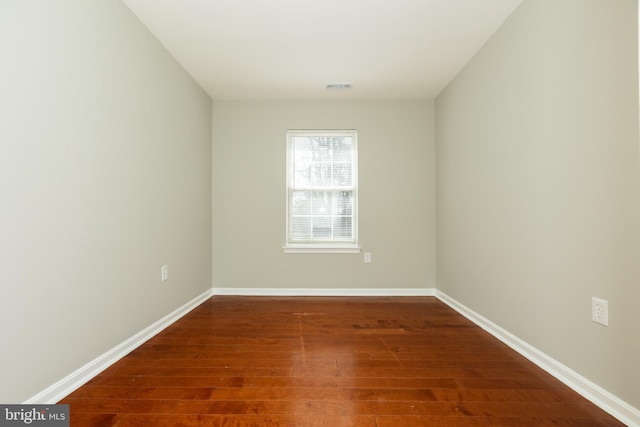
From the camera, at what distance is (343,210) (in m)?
4.09

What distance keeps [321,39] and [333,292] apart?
2.72 meters

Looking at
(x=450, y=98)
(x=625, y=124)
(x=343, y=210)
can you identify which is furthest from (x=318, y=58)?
(x=625, y=124)

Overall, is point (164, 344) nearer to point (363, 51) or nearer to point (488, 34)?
point (363, 51)

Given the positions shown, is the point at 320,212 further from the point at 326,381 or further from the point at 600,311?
the point at 600,311

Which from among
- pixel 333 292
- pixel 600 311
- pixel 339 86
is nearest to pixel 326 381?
pixel 600 311

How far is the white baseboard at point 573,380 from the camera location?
57.1 inches

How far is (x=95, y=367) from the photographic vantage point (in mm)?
1898

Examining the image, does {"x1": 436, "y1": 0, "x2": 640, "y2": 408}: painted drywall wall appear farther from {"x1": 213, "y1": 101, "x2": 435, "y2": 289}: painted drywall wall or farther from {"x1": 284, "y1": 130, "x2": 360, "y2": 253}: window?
{"x1": 284, "y1": 130, "x2": 360, "y2": 253}: window

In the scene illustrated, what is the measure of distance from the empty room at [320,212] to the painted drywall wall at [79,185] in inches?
0.5

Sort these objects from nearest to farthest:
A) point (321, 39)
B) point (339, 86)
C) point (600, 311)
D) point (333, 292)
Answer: point (600, 311) < point (321, 39) < point (339, 86) < point (333, 292)

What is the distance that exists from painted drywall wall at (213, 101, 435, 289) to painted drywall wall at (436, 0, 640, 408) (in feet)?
3.41

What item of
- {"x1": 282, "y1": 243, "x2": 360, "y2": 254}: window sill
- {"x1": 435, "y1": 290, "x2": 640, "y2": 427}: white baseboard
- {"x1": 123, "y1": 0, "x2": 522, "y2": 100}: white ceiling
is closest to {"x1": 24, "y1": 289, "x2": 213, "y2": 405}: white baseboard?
{"x1": 282, "y1": 243, "x2": 360, "y2": 254}: window sill

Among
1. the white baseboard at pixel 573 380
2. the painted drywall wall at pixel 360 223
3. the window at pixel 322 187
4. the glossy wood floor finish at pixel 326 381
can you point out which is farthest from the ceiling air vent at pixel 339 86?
the white baseboard at pixel 573 380

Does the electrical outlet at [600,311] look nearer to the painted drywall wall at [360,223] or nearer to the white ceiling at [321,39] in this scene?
the white ceiling at [321,39]
